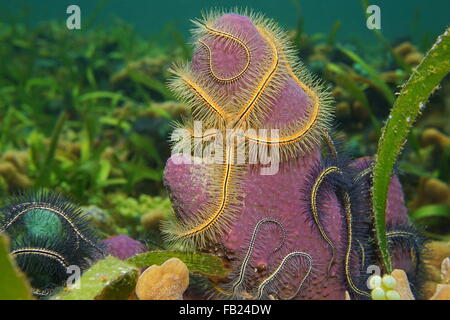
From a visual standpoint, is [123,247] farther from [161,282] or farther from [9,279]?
[9,279]

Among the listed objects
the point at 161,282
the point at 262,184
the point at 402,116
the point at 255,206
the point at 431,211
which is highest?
the point at 402,116

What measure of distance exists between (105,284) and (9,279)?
44 cm

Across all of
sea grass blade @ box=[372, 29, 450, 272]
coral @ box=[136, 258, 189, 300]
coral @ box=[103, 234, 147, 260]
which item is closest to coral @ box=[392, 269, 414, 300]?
sea grass blade @ box=[372, 29, 450, 272]

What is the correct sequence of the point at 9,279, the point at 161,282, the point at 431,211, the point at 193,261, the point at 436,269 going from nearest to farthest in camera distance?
the point at 9,279 → the point at 161,282 → the point at 193,261 → the point at 436,269 → the point at 431,211

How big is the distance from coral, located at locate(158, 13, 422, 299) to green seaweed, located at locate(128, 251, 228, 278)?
0.18 feet

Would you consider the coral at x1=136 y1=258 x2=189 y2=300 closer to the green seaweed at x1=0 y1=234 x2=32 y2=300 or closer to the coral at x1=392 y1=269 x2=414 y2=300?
the green seaweed at x1=0 y1=234 x2=32 y2=300

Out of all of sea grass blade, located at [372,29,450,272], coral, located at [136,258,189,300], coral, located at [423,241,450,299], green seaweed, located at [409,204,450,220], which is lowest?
coral, located at [423,241,450,299]

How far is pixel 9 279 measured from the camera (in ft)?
4.91

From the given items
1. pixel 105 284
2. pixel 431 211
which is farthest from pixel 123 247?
pixel 431 211

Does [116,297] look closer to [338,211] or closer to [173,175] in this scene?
[173,175]

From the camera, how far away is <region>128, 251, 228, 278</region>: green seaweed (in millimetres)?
2164

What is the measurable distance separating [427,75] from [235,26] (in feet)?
3.65

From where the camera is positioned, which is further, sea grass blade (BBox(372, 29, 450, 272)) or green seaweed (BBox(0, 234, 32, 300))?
sea grass blade (BBox(372, 29, 450, 272))
